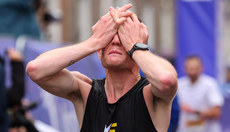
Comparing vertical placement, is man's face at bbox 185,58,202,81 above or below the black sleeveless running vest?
below

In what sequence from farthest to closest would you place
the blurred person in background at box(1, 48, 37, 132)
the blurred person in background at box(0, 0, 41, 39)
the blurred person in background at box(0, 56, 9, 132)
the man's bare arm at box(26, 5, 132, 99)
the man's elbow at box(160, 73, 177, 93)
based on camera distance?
the blurred person in background at box(0, 0, 41, 39), the blurred person in background at box(1, 48, 37, 132), the blurred person in background at box(0, 56, 9, 132), the man's bare arm at box(26, 5, 132, 99), the man's elbow at box(160, 73, 177, 93)

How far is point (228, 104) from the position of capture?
906 cm

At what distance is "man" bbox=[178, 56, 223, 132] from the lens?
23.4 ft

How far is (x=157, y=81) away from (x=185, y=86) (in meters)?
5.02

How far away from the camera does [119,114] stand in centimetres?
280

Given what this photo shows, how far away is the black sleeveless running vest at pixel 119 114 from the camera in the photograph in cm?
275

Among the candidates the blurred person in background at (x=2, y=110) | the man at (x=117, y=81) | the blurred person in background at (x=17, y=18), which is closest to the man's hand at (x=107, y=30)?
the man at (x=117, y=81)

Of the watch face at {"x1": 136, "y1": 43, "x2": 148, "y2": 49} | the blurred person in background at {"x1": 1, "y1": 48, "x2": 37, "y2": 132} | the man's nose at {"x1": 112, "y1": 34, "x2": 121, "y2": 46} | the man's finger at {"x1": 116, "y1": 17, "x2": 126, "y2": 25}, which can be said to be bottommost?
the blurred person in background at {"x1": 1, "y1": 48, "x2": 37, "y2": 132}

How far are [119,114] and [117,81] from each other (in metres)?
0.24

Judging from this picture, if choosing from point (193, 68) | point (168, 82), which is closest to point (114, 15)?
point (168, 82)

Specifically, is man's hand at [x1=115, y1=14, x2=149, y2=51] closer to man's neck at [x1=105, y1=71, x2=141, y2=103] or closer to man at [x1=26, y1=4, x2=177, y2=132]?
man at [x1=26, y1=4, x2=177, y2=132]

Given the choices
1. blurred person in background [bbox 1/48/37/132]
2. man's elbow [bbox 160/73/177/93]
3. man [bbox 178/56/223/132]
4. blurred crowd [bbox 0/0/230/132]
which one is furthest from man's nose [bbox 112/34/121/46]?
man [bbox 178/56/223/132]

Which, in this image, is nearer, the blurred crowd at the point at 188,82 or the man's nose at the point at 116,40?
the man's nose at the point at 116,40

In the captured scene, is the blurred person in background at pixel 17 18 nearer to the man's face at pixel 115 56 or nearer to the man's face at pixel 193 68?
the man's face at pixel 193 68
